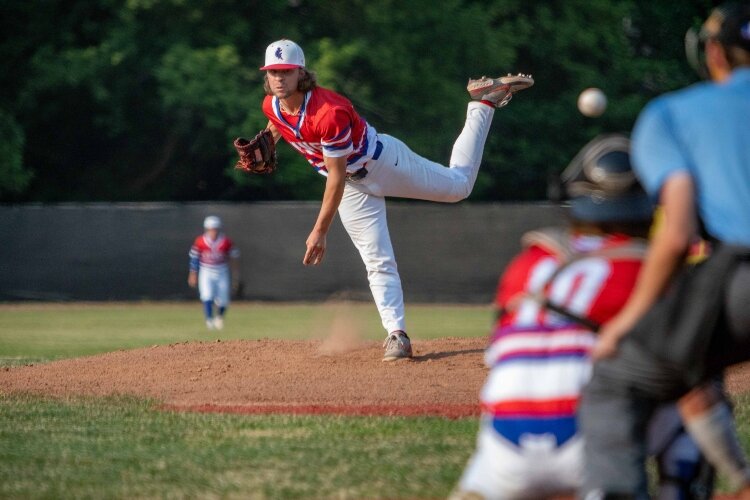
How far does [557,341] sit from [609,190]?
18.9 inches

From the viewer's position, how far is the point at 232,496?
4559mm

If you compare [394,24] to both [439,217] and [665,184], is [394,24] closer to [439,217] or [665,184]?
[439,217]

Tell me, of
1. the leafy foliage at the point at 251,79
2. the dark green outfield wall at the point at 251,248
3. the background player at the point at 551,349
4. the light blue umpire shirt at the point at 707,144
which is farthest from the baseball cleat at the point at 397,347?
the leafy foliage at the point at 251,79

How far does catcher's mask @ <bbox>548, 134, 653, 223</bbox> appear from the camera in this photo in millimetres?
3262

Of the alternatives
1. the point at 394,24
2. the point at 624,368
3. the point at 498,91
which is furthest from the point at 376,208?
the point at 394,24

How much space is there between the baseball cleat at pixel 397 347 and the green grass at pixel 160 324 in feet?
13.0

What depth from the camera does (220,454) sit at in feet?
18.1

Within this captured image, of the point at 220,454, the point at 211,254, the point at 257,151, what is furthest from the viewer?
the point at 211,254

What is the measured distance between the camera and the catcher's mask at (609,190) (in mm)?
3262

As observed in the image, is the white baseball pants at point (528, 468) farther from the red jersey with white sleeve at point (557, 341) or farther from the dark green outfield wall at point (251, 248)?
the dark green outfield wall at point (251, 248)

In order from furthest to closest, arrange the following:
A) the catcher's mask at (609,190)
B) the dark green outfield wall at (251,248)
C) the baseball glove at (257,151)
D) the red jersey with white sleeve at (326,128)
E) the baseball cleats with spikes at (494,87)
Answer: the dark green outfield wall at (251,248) → the baseball cleats with spikes at (494,87) → the baseball glove at (257,151) → the red jersey with white sleeve at (326,128) → the catcher's mask at (609,190)

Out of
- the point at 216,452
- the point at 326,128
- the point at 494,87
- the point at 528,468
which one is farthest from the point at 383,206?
the point at 528,468

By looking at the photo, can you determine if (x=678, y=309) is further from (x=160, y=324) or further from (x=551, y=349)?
(x=160, y=324)

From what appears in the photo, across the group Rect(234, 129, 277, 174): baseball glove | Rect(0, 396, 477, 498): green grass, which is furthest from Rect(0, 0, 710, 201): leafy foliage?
Rect(0, 396, 477, 498): green grass
